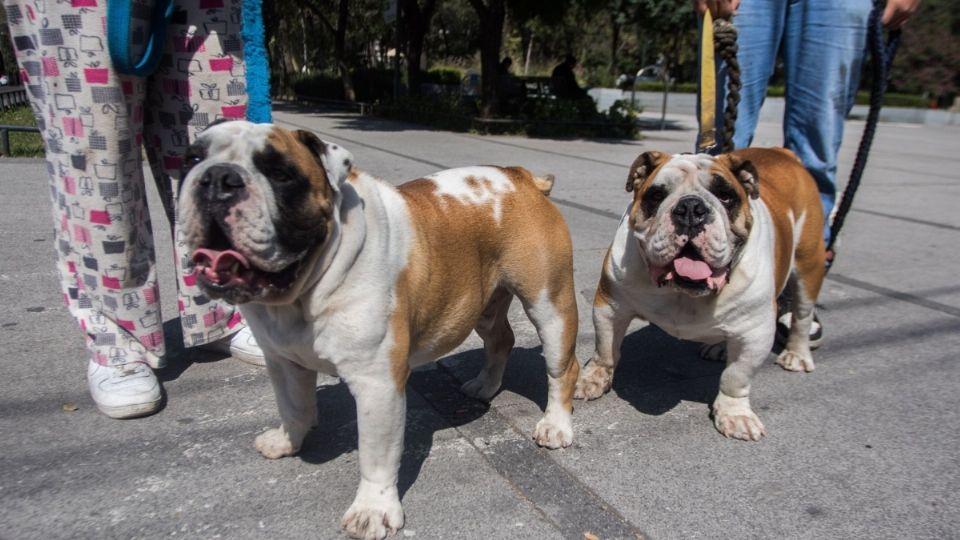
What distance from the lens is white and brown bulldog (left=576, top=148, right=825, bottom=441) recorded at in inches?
105

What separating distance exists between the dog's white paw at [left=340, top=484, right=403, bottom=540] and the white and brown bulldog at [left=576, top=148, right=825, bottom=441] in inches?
52.2

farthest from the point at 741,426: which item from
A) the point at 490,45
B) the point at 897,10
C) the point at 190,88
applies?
the point at 490,45

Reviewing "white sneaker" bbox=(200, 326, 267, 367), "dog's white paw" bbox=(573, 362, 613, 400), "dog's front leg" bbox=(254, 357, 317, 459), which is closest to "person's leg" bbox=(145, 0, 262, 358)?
"white sneaker" bbox=(200, 326, 267, 367)

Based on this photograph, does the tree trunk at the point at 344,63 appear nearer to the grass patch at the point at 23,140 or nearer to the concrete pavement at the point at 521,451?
the grass patch at the point at 23,140

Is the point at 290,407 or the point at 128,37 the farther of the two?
the point at 128,37

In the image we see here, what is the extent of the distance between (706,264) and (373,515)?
1533 mm

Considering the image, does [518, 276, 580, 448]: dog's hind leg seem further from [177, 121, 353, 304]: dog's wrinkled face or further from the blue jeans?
the blue jeans

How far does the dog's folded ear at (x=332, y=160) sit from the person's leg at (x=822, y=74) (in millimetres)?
2902

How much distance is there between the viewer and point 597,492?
254cm

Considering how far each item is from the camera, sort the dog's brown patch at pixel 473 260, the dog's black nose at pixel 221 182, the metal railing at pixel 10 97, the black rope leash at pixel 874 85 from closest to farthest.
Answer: the dog's black nose at pixel 221 182 < the dog's brown patch at pixel 473 260 < the black rope leash at pixel 874 85 < the metal railing at pixel 10 97

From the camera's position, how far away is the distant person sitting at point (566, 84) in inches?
792

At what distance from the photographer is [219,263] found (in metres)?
1.93

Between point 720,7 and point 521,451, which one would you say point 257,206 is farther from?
point 720,7

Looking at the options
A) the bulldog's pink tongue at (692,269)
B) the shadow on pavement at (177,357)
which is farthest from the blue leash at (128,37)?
the bulldog's pink tongue at (692,269)
